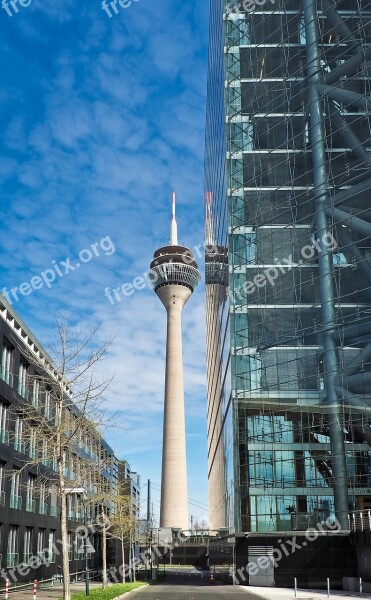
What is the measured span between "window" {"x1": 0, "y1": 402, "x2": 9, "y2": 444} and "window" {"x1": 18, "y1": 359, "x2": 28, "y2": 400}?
2.83 meters

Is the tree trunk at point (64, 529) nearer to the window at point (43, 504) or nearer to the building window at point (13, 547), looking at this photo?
the building window at point (13, 547)

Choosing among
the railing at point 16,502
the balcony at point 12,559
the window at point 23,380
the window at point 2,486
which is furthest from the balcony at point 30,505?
the window at point 23,380

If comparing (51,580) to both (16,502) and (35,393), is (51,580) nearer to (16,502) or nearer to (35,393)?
(16,502)

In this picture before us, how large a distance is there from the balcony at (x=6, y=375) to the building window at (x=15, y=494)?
212 inches

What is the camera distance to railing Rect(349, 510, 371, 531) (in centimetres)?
3625

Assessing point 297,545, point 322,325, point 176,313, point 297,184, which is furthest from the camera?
point 176,313

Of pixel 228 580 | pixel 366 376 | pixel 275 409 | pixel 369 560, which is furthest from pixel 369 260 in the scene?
pixel 228 580

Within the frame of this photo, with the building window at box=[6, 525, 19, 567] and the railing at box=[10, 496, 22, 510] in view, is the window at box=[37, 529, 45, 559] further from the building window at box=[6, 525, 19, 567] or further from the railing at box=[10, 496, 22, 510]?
the railing at box=[10, 496, 22, 510]

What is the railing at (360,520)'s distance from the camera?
119 ft

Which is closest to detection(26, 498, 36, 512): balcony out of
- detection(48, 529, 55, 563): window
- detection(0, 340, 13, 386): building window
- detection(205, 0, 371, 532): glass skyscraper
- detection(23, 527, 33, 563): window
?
detection(23, 527, 33, 563): window

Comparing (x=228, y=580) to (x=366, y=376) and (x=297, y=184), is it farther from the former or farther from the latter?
(x=297, y=184)

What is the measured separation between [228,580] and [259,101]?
39.2 m

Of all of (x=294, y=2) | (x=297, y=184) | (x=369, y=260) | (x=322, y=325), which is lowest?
(x=322, y=325)

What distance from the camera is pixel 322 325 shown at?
46.5 m
